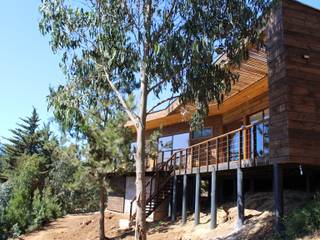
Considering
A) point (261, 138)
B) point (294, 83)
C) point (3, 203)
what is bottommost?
point (3, 203)

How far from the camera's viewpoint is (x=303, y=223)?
10.1m

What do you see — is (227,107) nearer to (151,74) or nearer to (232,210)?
(232,210)

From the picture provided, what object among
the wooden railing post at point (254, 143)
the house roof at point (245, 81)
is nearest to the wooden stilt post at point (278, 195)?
the wooden railing post at point (254, 143)

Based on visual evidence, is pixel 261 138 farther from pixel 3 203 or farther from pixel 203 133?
pixel 3 203

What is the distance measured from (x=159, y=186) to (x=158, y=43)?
941 centimetres

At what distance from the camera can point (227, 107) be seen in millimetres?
20031

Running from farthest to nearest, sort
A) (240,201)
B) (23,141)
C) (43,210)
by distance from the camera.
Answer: (23,141), (43,210), (240,201)

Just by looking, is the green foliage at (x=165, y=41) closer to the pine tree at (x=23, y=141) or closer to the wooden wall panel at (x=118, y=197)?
the wooden wall panel at (x=118, y=197)

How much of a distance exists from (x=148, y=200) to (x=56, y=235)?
443 centimetres

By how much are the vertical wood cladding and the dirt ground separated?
219cm

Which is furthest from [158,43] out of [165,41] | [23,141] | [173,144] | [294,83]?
[23,141]

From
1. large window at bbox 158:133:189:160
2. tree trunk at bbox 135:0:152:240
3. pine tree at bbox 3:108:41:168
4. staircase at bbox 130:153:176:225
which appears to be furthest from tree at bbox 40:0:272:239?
pine tree at bbox 3:108:41:168

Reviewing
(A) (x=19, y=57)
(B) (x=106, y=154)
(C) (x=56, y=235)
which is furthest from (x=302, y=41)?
(C) (x=56, y=235)

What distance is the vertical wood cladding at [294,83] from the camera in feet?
35.3
